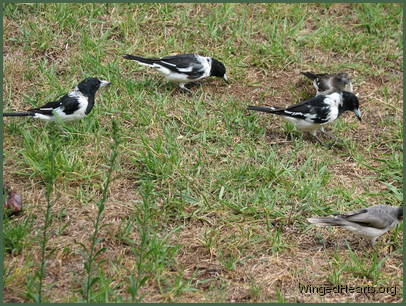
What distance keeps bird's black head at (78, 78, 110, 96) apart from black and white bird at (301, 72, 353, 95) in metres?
2.44

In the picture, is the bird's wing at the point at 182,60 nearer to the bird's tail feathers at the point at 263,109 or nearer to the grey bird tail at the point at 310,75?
the bird's tail feathers at the point at 263,109

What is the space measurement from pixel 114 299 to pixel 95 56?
390 centimetres

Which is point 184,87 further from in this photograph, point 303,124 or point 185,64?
point 303,124

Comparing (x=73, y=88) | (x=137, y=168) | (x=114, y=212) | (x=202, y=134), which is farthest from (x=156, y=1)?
(x=114, y=212)

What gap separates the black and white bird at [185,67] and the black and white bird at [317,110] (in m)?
0.86

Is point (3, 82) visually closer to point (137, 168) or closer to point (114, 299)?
point (137, 168)

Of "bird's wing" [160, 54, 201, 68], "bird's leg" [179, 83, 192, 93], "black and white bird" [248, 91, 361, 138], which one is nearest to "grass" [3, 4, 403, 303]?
"bird's leg" [179, 83, 192, 93]

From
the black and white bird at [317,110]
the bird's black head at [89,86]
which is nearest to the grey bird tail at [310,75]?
the black and white bird at [317,110]

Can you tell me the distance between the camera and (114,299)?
14.7 feet

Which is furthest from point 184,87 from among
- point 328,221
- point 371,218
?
point 371,218

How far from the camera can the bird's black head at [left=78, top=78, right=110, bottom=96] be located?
6.58 metres

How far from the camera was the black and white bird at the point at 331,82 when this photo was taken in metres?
7.63

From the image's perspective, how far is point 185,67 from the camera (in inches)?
298

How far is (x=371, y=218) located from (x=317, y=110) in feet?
6.71
